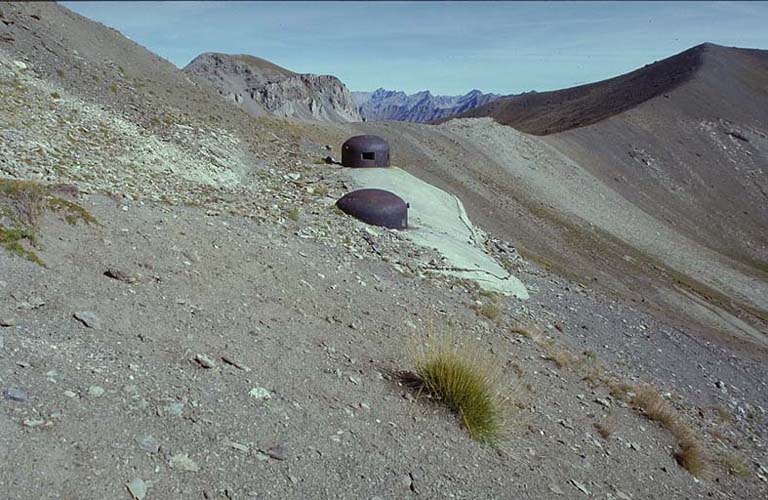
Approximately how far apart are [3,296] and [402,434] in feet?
13.8

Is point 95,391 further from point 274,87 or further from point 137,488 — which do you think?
point 274,87

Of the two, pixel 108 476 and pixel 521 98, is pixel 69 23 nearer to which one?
pixel 108 476

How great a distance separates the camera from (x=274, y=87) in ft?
342

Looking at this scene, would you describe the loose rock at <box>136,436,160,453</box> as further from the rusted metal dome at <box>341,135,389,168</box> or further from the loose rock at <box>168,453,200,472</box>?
the rusted metal dome at <box>341,135,389,168</box>

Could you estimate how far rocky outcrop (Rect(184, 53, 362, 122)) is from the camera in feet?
332

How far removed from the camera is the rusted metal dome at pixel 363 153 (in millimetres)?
19797

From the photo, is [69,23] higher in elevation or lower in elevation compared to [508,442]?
higher

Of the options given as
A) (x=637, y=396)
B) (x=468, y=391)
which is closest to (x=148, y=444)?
(x=468, y=391)

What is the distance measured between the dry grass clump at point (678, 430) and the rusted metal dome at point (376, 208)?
674cm

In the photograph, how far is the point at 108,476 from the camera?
12.2 feet

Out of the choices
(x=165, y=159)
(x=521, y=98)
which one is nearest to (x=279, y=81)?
(x=521, y=98)

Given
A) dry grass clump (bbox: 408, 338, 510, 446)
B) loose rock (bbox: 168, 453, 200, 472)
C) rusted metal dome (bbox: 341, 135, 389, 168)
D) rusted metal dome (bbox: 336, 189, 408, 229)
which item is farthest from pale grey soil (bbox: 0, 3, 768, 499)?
rusted metal dome (bbox: 341, 135, 389, 168)

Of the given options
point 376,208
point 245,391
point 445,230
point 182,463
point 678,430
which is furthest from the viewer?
point 445,230

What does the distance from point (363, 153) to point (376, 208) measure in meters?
6.88
